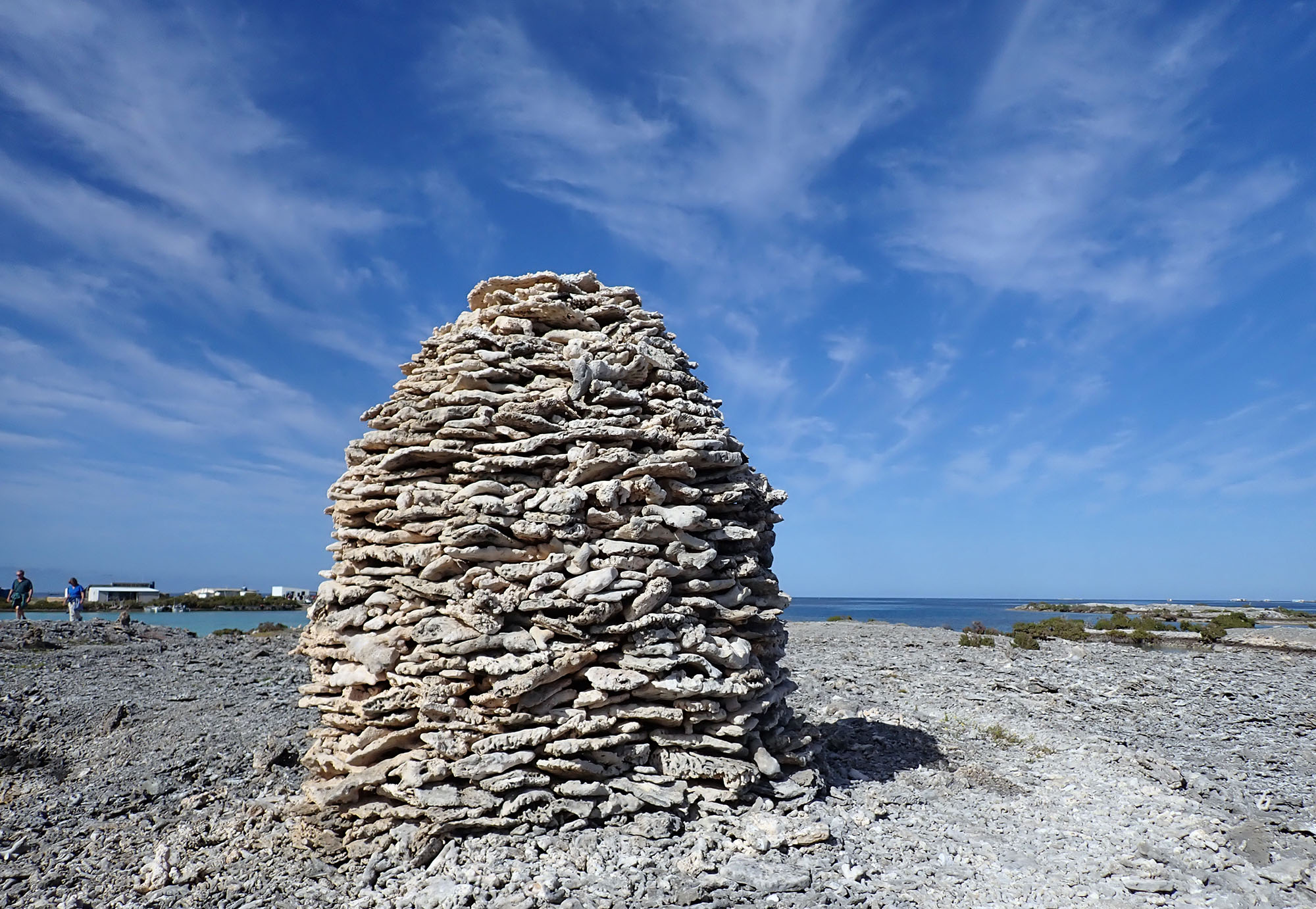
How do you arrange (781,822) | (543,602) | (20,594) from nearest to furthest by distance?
(781,822) → (543,602) → (20,594)

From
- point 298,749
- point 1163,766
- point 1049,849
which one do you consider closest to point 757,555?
point 1049,849

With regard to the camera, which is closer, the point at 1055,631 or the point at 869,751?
the point at 869,751

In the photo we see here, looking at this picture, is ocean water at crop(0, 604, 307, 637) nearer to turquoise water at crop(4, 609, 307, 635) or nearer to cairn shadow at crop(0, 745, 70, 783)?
turquoise water at crop(4, 609, 307, 635)

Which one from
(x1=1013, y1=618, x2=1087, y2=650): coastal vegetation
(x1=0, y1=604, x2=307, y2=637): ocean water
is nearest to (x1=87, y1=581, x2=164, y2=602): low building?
(x1=0, y1=604, x2=307, y2=637): ocean water

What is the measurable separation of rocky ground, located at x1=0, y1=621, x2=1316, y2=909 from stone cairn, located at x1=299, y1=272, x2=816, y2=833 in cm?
43

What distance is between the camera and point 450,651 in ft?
20.0

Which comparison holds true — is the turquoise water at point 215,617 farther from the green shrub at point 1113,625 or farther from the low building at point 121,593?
the green shrub at point 1113,625

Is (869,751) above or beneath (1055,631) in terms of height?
beneath

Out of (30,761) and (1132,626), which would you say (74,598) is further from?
(1132,626)

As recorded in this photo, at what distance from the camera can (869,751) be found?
28.8 ft

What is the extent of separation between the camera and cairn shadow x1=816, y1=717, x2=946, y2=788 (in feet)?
25.5

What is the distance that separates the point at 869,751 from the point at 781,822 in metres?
3.11

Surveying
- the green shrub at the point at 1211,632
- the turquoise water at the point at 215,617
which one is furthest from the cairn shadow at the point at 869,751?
the turquoise water at the point at 215,617

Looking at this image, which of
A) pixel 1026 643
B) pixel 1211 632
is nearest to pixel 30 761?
pixel 1026 643
